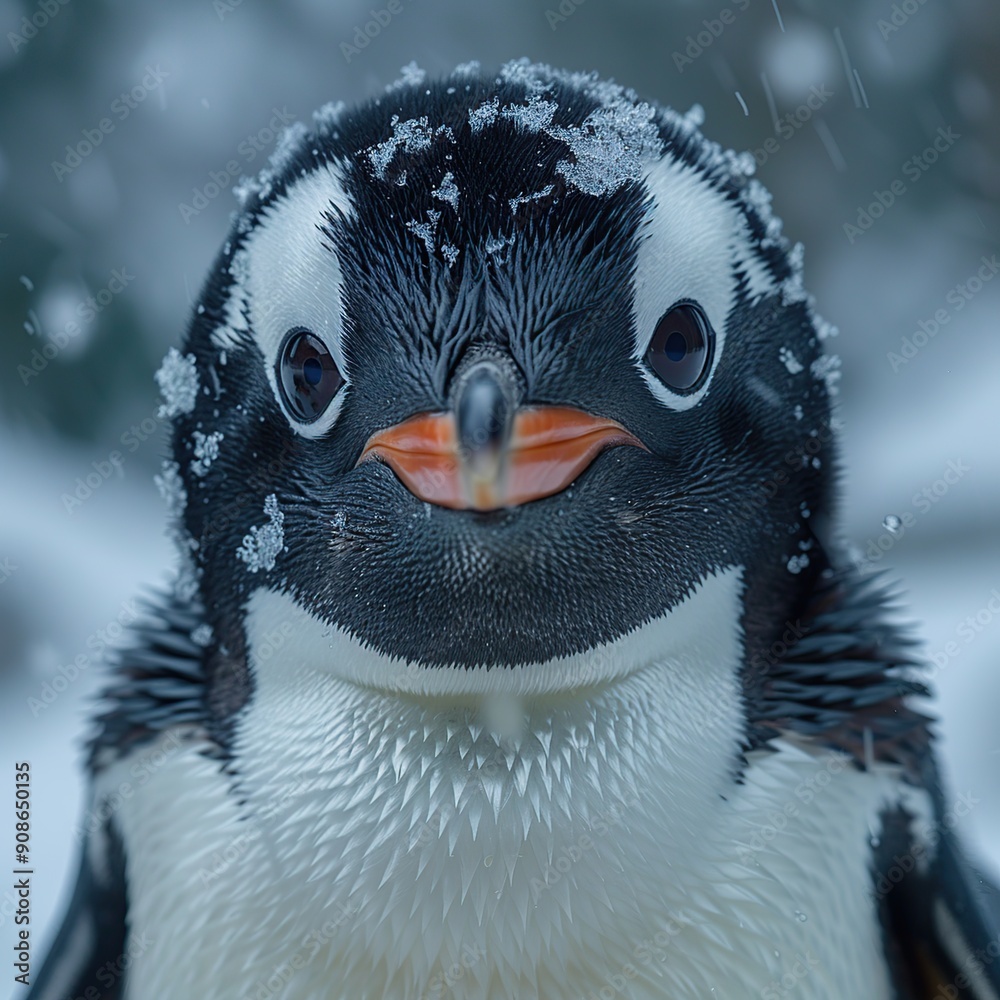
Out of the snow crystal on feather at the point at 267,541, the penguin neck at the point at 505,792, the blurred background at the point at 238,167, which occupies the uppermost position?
the blurred background at the point at 238,167

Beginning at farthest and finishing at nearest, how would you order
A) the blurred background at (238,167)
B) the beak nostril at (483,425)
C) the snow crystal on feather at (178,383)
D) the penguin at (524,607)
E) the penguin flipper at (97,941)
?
the blurred background at (238,167), the penguin flipper at (97,941), the snow crystal on feather at (178,383), the penguin at (524,607), the beak nostril at (483,425)

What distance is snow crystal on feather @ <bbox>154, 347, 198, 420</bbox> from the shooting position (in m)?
0.99

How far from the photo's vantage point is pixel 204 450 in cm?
97

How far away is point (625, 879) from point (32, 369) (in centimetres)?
219

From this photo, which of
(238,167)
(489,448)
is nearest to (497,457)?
(489,448)

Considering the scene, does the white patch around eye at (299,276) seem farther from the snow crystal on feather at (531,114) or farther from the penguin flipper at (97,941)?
the penguin flipper at (97,941)

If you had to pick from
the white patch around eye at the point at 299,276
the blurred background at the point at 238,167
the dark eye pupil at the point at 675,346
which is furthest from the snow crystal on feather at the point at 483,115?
the blurred background at the point at 238,167

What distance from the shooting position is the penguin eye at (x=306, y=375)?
2.66ft

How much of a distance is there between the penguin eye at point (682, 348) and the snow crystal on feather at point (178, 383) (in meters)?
0.45

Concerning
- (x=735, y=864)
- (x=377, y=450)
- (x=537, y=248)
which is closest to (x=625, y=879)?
(x=735, y=864)

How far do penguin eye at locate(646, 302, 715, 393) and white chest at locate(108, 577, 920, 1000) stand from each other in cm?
19

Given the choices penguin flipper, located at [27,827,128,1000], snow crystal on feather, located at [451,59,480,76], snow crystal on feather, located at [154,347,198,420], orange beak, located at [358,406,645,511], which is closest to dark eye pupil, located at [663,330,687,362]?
orange beak, located at [358,406,645,511]

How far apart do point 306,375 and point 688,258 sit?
1.06 ft

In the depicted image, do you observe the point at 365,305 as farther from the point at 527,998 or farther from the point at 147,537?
the point at 147,537
